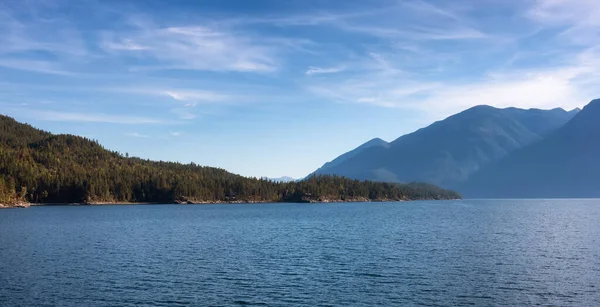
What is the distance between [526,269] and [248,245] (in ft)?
175

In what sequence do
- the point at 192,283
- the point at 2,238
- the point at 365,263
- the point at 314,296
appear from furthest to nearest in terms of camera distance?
the point at 2,238 → the point at 365,263 → the point at 192,283 → the point at 314,296

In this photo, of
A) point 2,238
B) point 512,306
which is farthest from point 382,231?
point 2,238

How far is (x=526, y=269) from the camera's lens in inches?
2817

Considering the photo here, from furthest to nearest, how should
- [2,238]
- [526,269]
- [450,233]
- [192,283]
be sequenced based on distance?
[450,233] → [2,238] → [526,269] → [192,283]

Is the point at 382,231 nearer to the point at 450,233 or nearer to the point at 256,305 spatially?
the point at 450,233

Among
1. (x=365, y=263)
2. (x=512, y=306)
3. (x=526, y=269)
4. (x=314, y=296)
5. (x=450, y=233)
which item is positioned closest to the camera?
(x=512, y=306)

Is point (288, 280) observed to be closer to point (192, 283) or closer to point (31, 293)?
point (192, 283)

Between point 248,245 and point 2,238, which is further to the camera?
point 2,238

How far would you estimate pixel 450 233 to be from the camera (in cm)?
12788

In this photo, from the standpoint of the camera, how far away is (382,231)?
135 m

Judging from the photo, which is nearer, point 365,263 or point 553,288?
point 553,288

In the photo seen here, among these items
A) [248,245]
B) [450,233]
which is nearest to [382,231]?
[450,233]

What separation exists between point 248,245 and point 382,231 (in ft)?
156

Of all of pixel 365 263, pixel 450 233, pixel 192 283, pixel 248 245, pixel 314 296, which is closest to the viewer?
pixel 314 296
